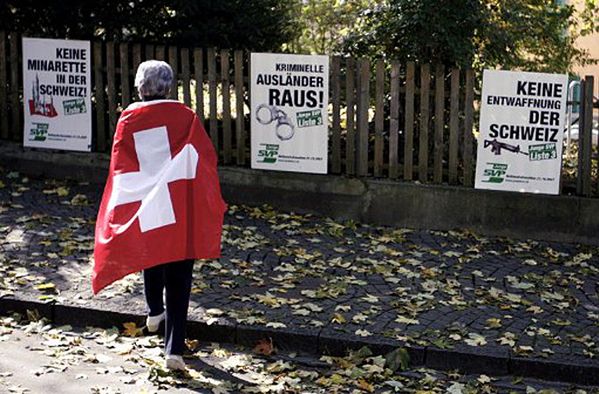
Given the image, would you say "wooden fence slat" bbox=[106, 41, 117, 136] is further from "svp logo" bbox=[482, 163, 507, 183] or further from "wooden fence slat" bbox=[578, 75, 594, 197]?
"wooden fence slat" bbox=[578, 75, 594, 197]

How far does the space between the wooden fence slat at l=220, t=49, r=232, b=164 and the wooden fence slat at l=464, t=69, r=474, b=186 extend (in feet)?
7.40

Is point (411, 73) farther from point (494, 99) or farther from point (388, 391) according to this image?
point (388, 391)

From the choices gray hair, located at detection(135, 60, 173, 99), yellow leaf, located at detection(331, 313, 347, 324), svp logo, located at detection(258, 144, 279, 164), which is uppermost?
gray hair, located at detection(135, 60, 173, 99)

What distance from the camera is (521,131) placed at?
909 cm

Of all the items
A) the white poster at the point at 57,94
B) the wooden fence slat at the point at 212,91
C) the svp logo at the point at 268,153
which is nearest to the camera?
the svp logo at the point at 268,153

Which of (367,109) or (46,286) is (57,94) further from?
(46,286)

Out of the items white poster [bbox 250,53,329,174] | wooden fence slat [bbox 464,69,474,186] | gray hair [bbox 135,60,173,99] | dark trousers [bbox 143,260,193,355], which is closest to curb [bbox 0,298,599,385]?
dark trousers [bbox 143,260,193,355]

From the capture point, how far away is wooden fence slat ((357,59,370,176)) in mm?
9445

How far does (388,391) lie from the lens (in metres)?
5.82

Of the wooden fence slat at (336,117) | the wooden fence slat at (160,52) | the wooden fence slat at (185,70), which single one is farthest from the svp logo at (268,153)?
the wooden fence slat at (160,52)

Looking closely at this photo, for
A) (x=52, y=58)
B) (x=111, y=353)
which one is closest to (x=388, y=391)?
(x=111, y=353)

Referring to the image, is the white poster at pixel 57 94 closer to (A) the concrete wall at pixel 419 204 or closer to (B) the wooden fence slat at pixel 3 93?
(B) the wooden fence slat at pixel 3 93

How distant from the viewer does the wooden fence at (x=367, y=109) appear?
9328 millimetres

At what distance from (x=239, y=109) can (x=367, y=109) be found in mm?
1244
